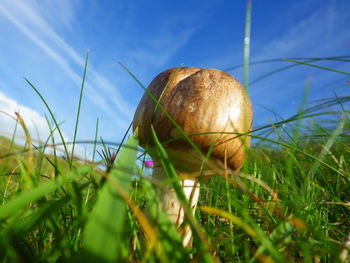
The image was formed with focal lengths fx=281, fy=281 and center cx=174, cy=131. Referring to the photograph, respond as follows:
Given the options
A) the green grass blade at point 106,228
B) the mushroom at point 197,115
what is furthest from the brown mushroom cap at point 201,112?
the green grass blade at point 106,228

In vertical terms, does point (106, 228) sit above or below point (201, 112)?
below

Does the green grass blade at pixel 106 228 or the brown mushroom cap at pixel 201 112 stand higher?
the brown mushroom cap at pixel 201 112

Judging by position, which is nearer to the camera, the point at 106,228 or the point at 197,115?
the point at 106,228

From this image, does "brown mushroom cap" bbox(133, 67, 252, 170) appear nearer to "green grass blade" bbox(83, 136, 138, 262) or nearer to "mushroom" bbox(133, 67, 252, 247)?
"mushroom" bbox(133, 67, 252, 247)

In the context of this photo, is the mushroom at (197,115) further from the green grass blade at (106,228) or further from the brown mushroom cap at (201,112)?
the green grass blade at (106,228)

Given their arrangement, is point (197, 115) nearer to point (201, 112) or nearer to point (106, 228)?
point (201, 112)

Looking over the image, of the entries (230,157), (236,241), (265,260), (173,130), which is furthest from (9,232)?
(230,157)

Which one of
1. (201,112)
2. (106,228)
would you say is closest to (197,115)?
(201,112)

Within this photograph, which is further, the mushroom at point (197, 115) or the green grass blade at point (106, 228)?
the mushroom at point (197, 115)
